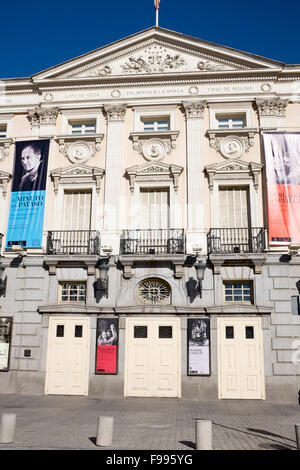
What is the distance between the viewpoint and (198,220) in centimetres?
1705

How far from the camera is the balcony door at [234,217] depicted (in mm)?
16702

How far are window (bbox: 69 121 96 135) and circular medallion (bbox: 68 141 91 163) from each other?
85 cm

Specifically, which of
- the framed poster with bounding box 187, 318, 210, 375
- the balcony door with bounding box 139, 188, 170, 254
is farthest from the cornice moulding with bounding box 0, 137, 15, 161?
the framed poster with bounding box 187, 318, 210, 375

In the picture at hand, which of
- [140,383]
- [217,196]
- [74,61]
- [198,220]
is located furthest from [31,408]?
[74,61]

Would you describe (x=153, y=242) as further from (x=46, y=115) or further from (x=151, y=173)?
(x=46, y=115)

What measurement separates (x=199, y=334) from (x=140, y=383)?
2944mm

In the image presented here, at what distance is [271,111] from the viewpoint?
1811 cm

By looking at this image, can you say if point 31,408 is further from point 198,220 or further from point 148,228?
point 198,220

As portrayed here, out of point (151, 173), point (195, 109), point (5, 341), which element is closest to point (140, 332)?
point (5, 341)

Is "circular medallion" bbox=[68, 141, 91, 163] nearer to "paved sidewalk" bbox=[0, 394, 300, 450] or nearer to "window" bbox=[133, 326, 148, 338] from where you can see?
"window" bbox=[133, 326, 148, 338]

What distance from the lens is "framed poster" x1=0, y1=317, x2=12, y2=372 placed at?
16359mm

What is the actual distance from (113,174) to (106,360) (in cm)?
786

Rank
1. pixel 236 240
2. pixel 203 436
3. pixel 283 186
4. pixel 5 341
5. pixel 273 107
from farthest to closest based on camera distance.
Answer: pixel 273 107 < pixel 283 186 < pixel 236 240 < pixel 5 341 < pixel 203 436

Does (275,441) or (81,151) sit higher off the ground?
(81,151)
